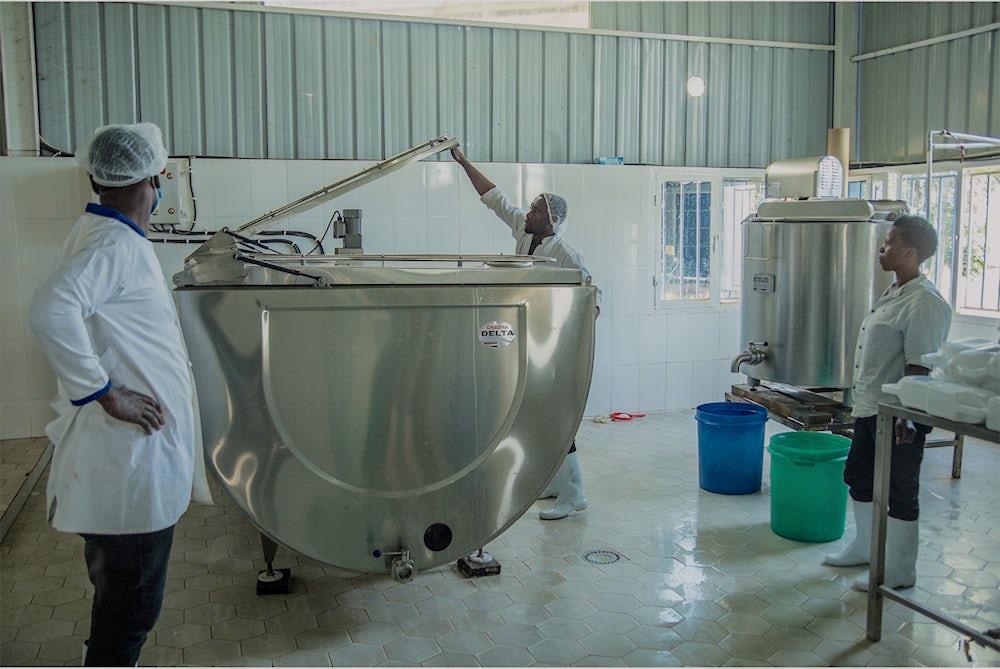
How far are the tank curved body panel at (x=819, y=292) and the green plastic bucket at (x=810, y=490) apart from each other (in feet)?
2.70

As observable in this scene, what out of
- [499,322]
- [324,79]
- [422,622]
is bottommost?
[422,622]

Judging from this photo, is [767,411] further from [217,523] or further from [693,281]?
[217,523]

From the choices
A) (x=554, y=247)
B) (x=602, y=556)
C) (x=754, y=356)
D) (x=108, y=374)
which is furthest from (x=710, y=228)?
(x=108, y=374)

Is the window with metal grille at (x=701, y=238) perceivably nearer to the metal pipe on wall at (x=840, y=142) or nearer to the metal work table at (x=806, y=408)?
the metal pipe on wall at (x=840, y=142)

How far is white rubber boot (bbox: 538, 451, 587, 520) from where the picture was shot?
389 centimetres

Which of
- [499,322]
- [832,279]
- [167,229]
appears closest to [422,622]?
[499,322]

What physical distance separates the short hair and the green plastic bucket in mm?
927

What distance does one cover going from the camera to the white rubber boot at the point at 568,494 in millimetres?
3887

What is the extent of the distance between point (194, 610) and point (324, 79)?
11.5ft

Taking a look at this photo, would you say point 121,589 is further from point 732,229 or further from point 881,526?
point 732,229

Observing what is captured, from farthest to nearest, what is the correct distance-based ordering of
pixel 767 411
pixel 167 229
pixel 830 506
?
1. pixel 167 229
2. pixel 767 411
3. pixel 830 506

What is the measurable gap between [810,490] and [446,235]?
289 cm

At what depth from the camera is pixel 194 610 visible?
116 inches

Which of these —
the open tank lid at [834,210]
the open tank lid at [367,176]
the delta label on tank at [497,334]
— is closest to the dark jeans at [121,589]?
the delta label on tank at [497,334]
